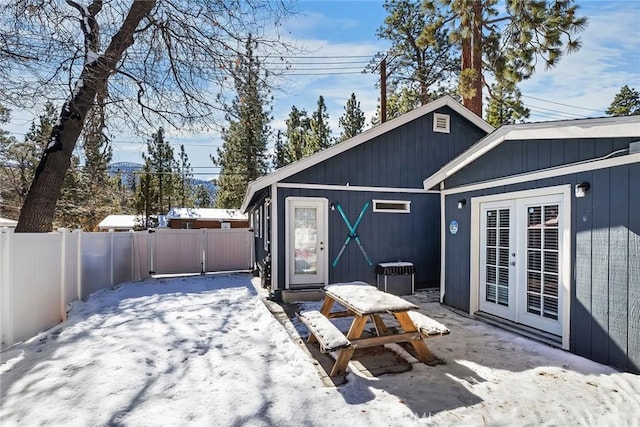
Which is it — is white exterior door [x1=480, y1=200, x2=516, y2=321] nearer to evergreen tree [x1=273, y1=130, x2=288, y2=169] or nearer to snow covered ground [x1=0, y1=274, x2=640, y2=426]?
snow covered ground [x1=0, y1=274, x2=640, y2=426]

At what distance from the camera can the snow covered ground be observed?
2713mm

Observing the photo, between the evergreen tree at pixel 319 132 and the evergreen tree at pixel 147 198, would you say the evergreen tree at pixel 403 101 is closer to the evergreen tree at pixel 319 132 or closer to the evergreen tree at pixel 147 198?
the evergreen tree at pixel 319 132

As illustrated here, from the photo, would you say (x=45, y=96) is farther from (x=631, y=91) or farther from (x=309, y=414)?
(x=631, y=91)

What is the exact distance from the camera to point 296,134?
20469 millimetres

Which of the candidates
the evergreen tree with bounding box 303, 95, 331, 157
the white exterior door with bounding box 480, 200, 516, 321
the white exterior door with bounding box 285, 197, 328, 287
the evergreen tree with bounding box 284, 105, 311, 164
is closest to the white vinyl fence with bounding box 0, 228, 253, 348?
the white exterior door with bounding box 285, 197, 328, 287

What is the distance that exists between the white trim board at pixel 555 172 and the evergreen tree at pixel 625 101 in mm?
18845

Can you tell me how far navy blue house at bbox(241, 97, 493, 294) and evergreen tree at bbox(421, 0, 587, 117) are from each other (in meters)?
1.87

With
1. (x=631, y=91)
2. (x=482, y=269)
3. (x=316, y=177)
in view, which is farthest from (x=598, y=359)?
(x=631, y=91)

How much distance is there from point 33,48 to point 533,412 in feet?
24.1

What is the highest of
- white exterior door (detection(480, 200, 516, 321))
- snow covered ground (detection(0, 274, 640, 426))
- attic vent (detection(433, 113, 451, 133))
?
attic vent (detection(433, 113, 451, 133))

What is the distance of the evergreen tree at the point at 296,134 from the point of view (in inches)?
806

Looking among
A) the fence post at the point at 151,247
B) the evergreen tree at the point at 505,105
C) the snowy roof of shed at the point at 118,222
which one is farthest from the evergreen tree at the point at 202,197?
the evergreen tree at the point at 505,105

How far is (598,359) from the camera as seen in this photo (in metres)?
3.65

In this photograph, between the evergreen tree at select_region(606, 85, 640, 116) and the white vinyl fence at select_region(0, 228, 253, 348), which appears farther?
the evergreen tree at select_region(606, 85, 640, 116)
